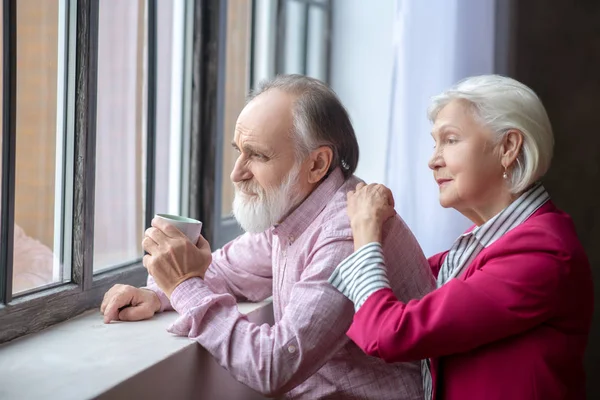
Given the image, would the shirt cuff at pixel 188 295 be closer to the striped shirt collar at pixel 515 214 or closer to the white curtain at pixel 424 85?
the striped shirt collar at pixel 515 214

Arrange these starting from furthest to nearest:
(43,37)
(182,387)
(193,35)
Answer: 1. (193,35)
2. (43,37)
3. (182,387)

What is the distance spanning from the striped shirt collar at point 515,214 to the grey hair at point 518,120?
0.02 m

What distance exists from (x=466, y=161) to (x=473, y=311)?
306 mm

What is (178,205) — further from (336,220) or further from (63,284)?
(336,220)

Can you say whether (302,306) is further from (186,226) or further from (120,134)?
(120,134)

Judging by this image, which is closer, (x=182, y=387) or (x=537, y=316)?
(x=537, y=316)

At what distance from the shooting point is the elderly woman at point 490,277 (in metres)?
1.23

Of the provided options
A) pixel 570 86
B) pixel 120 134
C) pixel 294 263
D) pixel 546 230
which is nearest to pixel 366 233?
pixel 294 263

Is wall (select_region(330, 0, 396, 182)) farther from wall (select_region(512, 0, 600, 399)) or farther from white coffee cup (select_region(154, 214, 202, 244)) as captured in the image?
white coffee cup (select_region(154, 214, 202, 244))

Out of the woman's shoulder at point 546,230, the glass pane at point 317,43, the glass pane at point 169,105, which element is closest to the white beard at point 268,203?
the woman's shoulder at point 546,230

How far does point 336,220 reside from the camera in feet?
4.80

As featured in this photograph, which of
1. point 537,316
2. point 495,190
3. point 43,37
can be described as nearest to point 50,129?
point 43,37

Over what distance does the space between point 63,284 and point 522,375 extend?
96 cm

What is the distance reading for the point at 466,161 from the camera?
138 centimetres
